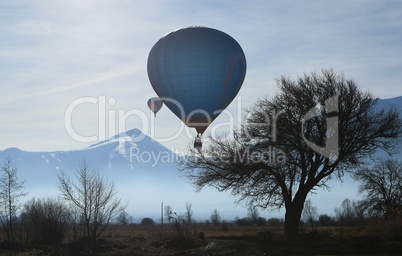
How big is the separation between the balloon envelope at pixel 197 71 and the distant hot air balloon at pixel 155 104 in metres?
3.09

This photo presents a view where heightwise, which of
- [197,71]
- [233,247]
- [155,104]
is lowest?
[233,247]

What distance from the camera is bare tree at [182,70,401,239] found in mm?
30078

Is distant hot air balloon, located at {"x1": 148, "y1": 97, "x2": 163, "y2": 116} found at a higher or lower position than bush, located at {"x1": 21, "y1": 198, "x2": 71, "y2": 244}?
higher

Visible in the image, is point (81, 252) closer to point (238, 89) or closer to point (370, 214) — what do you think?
point (238, 89)

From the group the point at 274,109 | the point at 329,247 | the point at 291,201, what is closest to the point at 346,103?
the point at 274,109

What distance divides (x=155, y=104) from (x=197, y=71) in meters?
5.79

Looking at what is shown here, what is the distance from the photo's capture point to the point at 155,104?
3756 cm

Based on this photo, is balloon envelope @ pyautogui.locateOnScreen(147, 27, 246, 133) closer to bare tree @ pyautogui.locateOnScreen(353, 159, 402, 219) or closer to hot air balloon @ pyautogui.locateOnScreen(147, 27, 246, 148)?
hot air balloon @ pyautogui.locateOnScreen(147, 27, 246, 148)

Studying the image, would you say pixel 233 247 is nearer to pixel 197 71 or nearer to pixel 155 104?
pixel 197 71

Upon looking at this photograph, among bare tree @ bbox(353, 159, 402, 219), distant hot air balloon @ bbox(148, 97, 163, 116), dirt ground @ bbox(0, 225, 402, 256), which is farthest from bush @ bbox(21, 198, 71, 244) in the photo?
bare tree @ bbox(353, 159, 402, 219)

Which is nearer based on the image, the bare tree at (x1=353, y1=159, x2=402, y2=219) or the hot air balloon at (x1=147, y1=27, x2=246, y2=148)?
the hot air balloon at (x1=147, y1=27, x2=246, y2=148)

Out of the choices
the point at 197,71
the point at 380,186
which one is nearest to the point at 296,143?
the point at 197,71

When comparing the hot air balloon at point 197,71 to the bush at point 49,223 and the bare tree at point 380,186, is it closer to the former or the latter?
the bush at point 49,223

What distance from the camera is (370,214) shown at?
55.2 m
